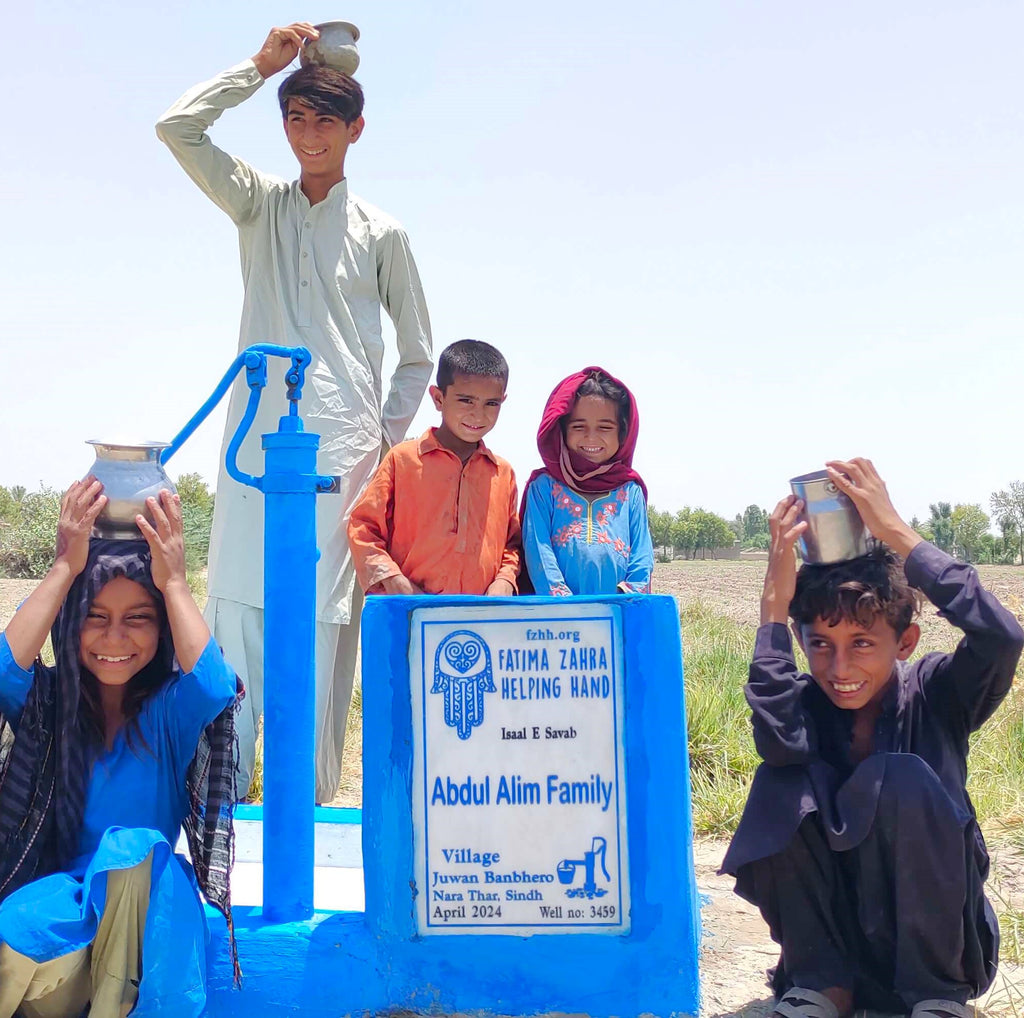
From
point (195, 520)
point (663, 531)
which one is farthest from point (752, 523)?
point (195, 520)

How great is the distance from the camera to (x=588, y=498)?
3.56 meters

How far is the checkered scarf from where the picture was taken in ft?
7.95

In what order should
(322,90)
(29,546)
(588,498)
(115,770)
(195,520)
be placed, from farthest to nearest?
(195,520) → (29,546) → (322,90) → (588,498) → (115,770)

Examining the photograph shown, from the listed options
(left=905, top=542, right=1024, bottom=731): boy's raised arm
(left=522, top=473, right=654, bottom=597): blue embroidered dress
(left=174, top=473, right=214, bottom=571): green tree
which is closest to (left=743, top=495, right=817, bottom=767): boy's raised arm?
(left=905, top=542, right=1024, bottom=731): boy's raised arm

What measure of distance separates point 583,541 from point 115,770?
5.09ft

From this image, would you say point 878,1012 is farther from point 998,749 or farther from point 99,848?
point 998,749

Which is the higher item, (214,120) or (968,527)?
(968,527)

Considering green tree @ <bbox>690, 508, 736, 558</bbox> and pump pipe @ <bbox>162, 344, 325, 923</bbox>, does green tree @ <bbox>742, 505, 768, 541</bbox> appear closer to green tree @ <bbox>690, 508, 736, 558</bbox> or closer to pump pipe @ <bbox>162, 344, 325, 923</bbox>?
green tree @ <bbox>690, 508, 736, 558</bbox>

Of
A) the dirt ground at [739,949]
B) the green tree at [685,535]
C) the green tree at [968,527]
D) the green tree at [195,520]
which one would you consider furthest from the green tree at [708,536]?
the dirt ground at [739,949]

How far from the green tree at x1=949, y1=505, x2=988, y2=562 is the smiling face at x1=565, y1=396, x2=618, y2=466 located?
1883 inches

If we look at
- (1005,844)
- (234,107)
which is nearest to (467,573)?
(234,107)

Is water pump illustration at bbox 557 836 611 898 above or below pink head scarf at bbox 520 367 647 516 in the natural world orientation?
below

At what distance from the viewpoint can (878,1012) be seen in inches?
101

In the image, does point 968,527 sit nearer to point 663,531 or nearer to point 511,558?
point 663,531
